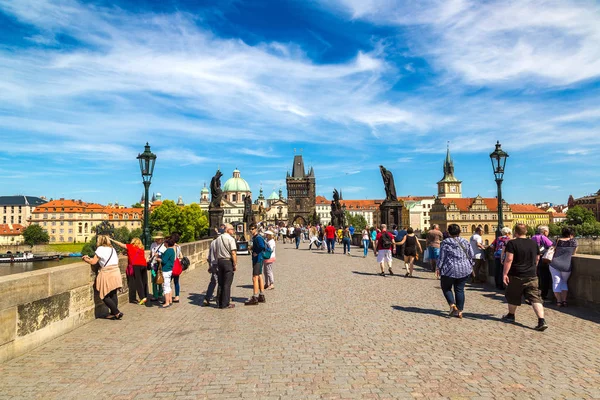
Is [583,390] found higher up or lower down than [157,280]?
lower down

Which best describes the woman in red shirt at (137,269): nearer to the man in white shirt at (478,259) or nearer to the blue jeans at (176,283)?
the blue jeans at (176,283)

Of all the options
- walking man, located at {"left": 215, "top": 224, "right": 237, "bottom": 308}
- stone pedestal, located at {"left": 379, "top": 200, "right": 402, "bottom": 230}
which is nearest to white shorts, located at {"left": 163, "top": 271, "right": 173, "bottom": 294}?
walking man, located at {"left": 215, "top": 224, "right": 237, "bottom": 308}

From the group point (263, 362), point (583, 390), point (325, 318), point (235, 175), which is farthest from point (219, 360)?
point (235, 175)

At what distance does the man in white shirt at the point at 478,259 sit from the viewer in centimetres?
1219

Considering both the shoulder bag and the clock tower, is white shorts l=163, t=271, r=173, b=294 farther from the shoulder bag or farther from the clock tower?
the clock tower

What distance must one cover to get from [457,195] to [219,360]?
161m

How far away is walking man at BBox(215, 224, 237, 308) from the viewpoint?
8.99 meters

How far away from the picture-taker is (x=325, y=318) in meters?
7.78

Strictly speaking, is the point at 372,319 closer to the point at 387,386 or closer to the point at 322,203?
the point at 387,386

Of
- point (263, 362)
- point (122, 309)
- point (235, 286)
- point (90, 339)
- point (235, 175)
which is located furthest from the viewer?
point (235, 175)

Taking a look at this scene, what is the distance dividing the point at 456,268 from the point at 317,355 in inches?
132

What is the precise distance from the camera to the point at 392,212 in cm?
2333

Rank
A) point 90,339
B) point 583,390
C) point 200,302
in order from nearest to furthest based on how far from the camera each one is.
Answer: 1. point 583,390
2. point 90,339
3. point 200,302

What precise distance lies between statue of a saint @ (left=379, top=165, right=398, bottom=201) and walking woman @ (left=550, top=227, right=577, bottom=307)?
14.5m
